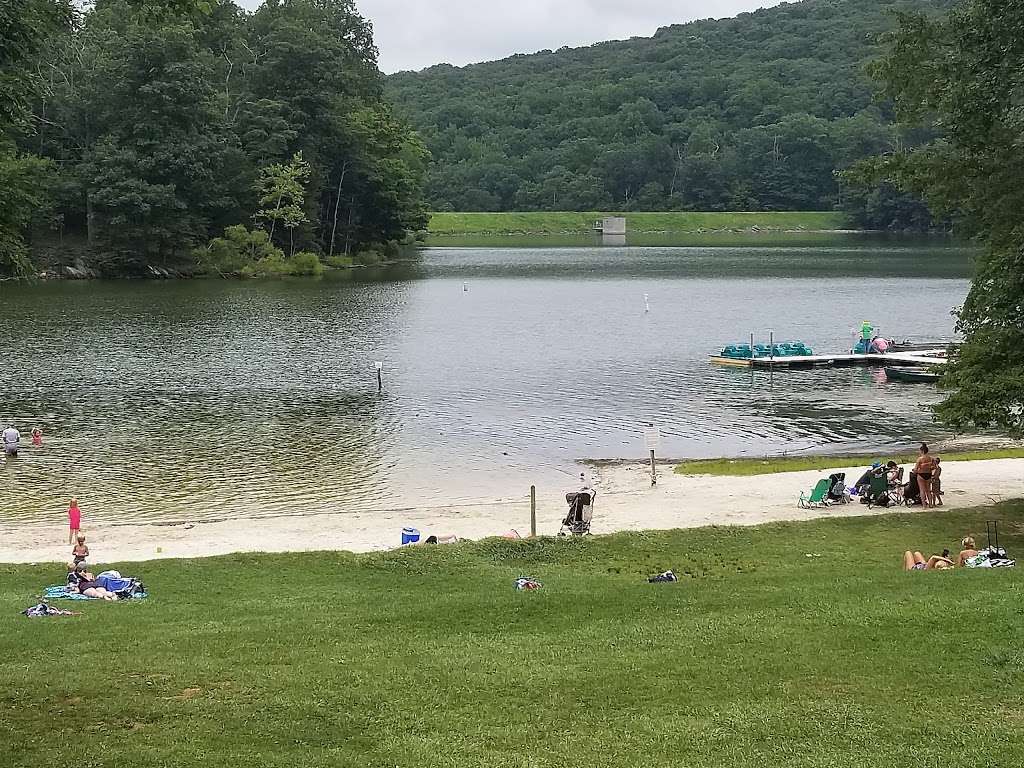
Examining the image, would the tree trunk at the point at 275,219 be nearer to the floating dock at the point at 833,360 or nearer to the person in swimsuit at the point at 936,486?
the floating dock at the point at 833,360

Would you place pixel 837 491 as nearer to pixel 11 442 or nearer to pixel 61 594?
pixel 61 594

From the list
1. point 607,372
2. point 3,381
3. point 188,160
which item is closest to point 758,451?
point 607,372

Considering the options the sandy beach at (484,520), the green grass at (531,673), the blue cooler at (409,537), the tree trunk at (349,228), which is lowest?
the sandy beach at (484,520)

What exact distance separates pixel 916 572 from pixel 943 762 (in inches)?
304

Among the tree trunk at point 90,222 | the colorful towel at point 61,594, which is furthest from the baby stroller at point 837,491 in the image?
the tree trunk at point 90,222

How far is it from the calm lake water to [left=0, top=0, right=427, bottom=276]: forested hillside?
8.27 meters

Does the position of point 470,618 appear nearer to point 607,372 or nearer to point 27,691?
point 27,691

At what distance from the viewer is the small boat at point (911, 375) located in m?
48.4

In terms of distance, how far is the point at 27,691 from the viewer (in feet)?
36.6

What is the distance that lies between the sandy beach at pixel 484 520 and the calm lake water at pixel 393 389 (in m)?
2.20

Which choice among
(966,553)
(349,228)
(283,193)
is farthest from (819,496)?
(349,228)

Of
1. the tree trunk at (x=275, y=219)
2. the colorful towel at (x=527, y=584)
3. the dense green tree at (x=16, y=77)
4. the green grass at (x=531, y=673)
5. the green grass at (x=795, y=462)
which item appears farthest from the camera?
the tree trunk at (x=275, y=219)

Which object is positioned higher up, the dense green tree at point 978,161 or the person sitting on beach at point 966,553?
the dense green tree at point 978,161

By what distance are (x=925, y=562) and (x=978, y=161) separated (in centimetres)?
761
